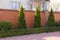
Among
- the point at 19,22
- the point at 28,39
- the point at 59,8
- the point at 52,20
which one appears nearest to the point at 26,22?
the point at 19,22

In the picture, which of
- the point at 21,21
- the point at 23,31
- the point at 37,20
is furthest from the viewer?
the point at 37,20

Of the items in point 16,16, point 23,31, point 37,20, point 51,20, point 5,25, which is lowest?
point 23,31

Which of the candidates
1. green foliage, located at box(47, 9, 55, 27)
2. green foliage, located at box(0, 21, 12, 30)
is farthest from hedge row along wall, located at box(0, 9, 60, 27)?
green foliage, located at box(0, 21, 12, 30)

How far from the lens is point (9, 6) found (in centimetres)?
2236

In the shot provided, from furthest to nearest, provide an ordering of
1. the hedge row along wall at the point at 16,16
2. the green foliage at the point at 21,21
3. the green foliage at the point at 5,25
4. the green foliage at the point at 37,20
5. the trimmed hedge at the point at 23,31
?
the green foliage at the point at 37,20 < the green foliage at the point at 21,21 < the hedge row along wall at the point at 16,16 < the green foliage at the point at 5,25 < the trimmed hedge at the point at 23,31

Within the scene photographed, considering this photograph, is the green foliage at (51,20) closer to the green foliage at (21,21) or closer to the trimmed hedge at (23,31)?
the trimmed hedge at (23,31)

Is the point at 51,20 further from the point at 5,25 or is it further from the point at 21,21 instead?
the point at 5,25

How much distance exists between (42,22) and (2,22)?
591cm

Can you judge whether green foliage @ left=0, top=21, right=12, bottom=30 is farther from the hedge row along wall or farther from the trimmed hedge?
the hedge row along wall

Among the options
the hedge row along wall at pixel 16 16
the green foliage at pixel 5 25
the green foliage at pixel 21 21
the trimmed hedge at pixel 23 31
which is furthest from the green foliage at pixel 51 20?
the green foliage at pixel 5 25

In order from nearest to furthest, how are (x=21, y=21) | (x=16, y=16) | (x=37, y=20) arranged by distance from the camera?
(x=21, y=21), (x=16, y=16), (x=37, y=20)

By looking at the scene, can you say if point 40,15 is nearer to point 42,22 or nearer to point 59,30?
point 42,22

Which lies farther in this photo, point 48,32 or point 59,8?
point 59,8

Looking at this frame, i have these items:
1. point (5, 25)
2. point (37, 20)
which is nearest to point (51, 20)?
point (37, 20)
